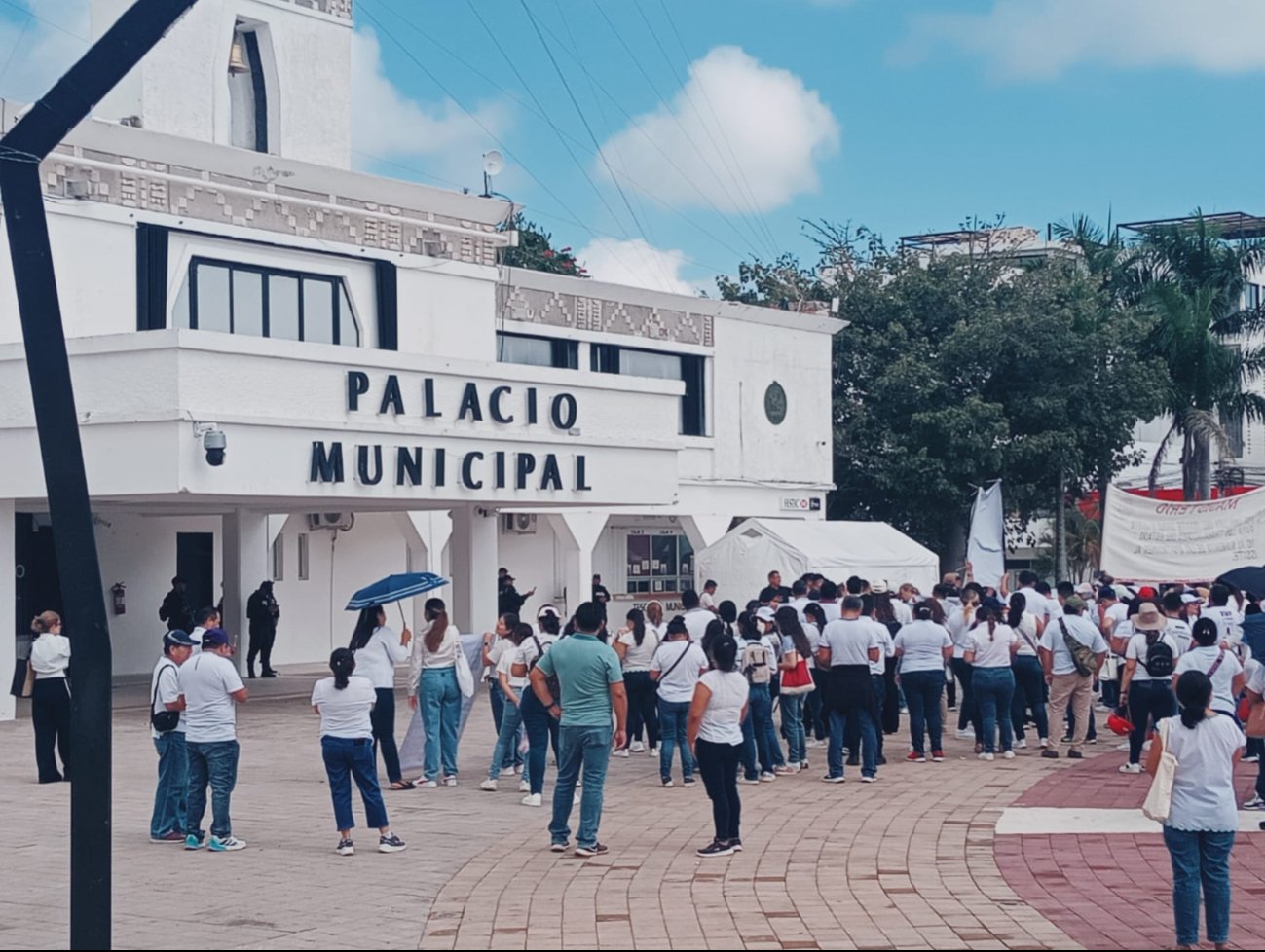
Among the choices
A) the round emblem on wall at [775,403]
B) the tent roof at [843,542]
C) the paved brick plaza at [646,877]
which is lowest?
the paved brick plaza at [646,877]

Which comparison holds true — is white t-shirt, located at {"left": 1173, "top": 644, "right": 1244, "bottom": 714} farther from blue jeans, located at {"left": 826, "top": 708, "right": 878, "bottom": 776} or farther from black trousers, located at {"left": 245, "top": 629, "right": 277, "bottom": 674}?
black trousers, located at {"left": 245, "top": 629, "right": 277, "bottom": 674}

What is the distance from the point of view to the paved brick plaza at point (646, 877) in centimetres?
923

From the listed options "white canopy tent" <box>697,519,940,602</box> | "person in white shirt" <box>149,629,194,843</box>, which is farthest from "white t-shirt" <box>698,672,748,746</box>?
"white canopy tent" <box>697,519,940,602</box>

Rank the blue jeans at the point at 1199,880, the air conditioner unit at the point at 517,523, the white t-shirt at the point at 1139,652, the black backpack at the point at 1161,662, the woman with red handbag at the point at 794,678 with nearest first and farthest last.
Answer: the blue jeans at the point at 1199,880 < the black backpack at the point at 1161,662 < the white t-shirt at the point at 1139,652 < the woman with red handbag at the point at 794,678 < the air conditioner unit at the point at 517,523

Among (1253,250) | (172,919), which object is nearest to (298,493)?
(172,919)

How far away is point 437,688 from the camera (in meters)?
15.3

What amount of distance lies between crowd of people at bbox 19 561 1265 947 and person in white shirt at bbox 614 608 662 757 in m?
0.03

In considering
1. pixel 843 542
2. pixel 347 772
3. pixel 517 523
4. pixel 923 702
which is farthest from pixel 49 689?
pixel 517 523

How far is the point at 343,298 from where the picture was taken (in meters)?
Result: 26.2

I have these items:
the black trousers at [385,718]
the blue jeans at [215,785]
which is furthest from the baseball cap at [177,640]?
the black trousers at [385,718]

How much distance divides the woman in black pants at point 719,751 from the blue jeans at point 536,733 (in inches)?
96.2

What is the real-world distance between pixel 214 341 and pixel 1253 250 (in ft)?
100

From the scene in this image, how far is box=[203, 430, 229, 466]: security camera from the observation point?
19.1 metres

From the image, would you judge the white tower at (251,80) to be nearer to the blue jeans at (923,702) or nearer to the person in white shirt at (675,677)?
the person in white shirt at (675,677)
